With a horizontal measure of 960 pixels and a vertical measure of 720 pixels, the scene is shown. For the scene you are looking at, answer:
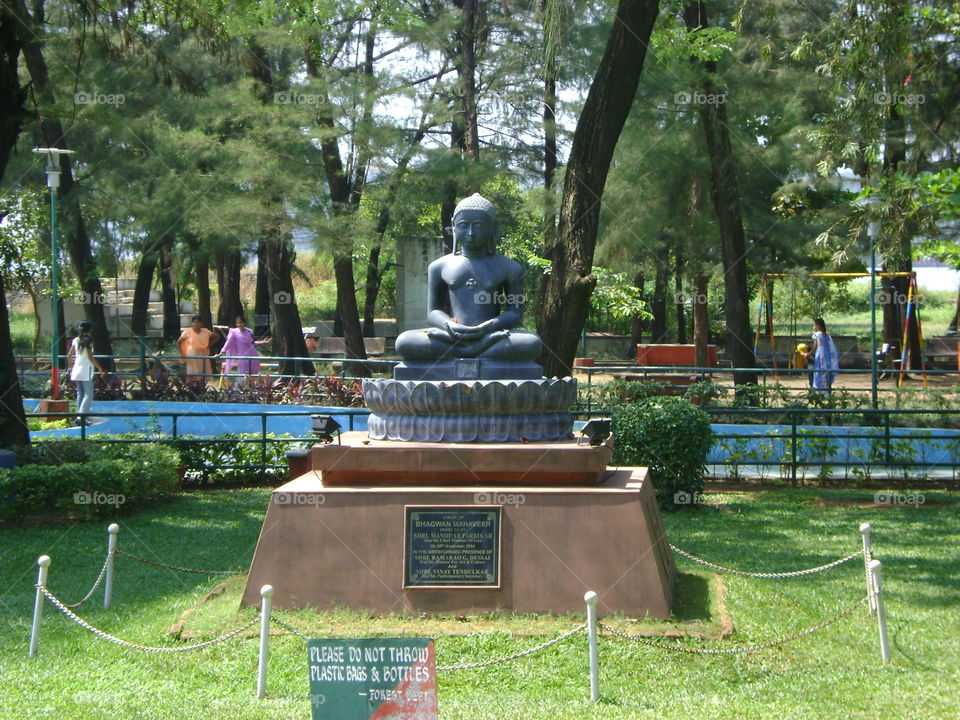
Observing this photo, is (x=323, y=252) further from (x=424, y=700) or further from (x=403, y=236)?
(x=424, y=700)

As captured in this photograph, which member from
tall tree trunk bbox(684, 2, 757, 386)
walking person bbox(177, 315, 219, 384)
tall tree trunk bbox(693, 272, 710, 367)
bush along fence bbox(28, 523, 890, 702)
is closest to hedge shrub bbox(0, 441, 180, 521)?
bush along fence bbox(28, 523, 890, 702)

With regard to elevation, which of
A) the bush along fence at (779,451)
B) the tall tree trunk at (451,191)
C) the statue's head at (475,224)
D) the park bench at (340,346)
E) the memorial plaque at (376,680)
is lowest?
the bush along fence at (779,451)

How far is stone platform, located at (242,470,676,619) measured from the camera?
7.78 m

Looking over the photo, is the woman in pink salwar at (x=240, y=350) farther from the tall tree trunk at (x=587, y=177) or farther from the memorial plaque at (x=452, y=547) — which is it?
the memorial plaque at (x=452, y=547)

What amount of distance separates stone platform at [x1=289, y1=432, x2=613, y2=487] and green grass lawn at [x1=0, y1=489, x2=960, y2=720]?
1.06 meters

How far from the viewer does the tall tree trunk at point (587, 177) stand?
529 inches

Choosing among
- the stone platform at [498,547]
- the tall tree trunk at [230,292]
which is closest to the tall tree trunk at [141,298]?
the tall tree trunk at [230,292]

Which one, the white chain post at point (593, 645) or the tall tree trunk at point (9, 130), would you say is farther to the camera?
the tall tree trunk at point (9, 130)

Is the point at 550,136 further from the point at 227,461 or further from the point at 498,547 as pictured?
the point at 498,547

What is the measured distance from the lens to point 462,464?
26.7 ft

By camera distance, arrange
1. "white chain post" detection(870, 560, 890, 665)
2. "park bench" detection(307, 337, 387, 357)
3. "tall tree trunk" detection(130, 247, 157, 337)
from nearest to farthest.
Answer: "white chain post" detection(870, 560, 890, 665) → "park bench" detection(307, 337, 387, 357) → "tall tree trunk" detection(130, 247, 157, 337)

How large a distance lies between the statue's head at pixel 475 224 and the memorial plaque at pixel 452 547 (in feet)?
8.49

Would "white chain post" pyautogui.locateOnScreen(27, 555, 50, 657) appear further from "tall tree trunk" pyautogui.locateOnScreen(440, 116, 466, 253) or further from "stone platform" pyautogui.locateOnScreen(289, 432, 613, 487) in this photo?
"tall tree trunk" pyautogui.locateOnScreen(440, 116, 466, 253)

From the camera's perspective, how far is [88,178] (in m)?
26.9
